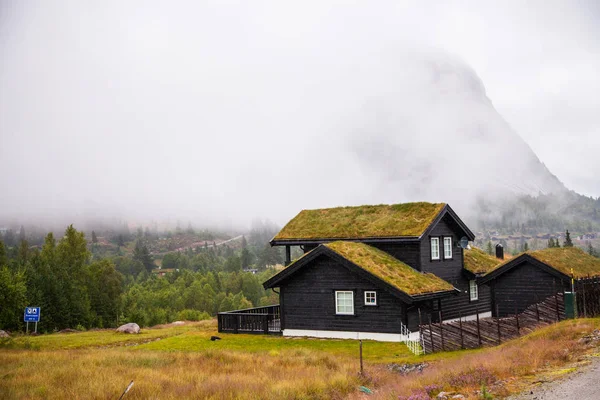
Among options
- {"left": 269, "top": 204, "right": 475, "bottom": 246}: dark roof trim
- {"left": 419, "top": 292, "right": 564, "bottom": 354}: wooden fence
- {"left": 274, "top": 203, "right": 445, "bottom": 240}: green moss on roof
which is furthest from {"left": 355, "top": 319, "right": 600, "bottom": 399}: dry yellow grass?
{"left": 274, "top": 203, "right": 445, "bottom": 240}: green moss on roof

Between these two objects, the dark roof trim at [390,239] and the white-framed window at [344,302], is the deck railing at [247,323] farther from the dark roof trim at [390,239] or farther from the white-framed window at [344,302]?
the dark roof trim at [390,239]

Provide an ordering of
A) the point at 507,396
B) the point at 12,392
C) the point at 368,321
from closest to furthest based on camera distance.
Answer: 1. the point at 507,396
2. the point at 12,392
3. the point at 368,321

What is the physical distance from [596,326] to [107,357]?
19.8m

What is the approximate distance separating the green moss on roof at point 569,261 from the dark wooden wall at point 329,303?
12.2 metres

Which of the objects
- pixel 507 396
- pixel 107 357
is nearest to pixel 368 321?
pixel 107 357

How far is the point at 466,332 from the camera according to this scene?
91.1 ft

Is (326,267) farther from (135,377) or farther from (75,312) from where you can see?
(75,312)

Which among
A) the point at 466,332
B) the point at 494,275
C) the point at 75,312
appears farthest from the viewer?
the point at 75,312

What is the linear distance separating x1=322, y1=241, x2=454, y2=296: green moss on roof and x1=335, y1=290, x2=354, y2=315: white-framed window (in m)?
2.13

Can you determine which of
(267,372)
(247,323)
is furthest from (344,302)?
(267,372)

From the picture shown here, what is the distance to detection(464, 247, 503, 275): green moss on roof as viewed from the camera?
39625mm

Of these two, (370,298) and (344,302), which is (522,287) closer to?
(370,298)

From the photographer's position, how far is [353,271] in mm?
30750

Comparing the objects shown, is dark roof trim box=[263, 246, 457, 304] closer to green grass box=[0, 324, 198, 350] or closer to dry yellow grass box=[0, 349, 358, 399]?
dry yellow grass box=[0, 349, 358, 399]
